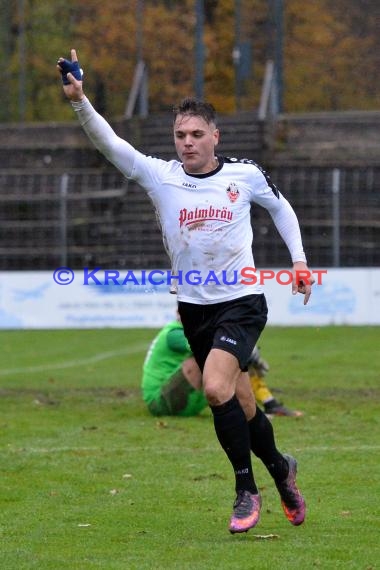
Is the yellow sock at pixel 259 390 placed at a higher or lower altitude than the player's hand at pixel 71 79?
lower

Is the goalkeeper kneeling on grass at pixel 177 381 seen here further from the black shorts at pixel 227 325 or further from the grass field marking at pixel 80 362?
the grass field marking at pixel 80 362

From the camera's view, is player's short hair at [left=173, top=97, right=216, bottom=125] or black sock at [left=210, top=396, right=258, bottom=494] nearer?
black sock at [left=210, top=396, right=258, bottom=494]

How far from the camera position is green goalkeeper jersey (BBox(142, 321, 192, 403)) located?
11633 millimetres

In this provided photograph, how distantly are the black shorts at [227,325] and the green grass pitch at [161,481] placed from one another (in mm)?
952

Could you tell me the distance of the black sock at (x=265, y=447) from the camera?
23.1ft

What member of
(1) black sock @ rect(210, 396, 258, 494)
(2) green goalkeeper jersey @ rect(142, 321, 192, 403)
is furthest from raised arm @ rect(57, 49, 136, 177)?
(2) green goalkeeper jersey @ rect(142, 321, 192, 403)

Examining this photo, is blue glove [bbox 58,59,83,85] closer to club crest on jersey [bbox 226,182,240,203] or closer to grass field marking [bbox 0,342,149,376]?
club crest on jersey [bbox 226,182,240,203]

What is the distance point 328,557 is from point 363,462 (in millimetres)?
2914

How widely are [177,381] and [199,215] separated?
4.60 metres

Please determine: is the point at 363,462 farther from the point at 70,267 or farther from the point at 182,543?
the point at 70,267

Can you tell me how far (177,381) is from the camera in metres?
11.4

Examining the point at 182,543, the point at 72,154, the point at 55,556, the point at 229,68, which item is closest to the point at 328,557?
the point at 182,543

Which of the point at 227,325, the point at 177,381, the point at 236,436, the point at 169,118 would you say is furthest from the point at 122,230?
the point at 236,436

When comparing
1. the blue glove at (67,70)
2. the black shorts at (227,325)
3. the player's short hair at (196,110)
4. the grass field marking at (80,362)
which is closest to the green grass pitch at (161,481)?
the grass field marking at (80,362)
